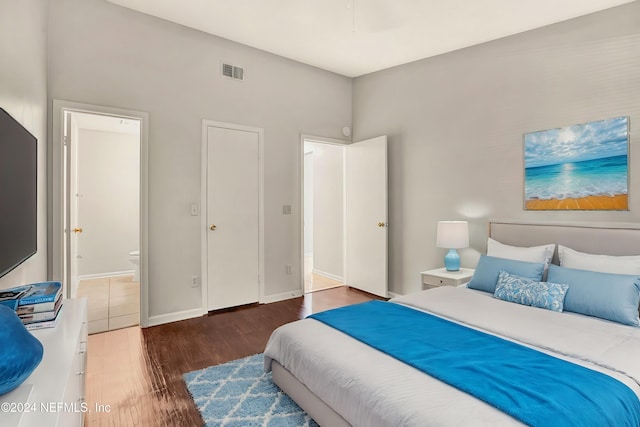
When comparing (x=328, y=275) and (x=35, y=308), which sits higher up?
(x=35, y=308)

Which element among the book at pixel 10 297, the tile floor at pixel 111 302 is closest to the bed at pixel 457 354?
A: the book at pixel 10 297

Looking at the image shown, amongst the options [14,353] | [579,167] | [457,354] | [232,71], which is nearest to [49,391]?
[14,353]

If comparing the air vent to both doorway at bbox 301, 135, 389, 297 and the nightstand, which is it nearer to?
doorway at bbox 301, 135, 389, 297

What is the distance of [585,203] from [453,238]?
3.72ft

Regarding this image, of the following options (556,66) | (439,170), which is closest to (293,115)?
(439,170)

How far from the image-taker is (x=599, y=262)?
2531 mm

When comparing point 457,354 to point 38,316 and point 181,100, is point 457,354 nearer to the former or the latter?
point 38,316

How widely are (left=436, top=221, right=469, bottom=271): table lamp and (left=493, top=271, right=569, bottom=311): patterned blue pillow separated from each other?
798mm

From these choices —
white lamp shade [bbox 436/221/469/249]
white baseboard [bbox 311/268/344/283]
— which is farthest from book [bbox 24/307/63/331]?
white baseboard [bbox 311/268/344/283]

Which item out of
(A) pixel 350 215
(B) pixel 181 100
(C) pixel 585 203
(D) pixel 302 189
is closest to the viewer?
(C) pixel 585 203

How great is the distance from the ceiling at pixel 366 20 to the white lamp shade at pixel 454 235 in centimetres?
195

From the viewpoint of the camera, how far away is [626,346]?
1.83m

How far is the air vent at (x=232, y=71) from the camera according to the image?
Result: 3930mm

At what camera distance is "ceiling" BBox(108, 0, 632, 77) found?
3.02m
